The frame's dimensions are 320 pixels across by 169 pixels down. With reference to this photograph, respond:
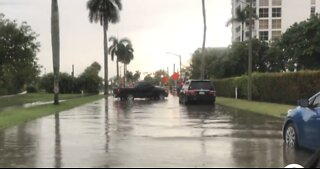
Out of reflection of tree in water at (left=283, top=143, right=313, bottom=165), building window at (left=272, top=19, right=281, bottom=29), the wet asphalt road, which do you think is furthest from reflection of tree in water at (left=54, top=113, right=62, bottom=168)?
building window at (left=272, top=19, right=281, bottom=29)

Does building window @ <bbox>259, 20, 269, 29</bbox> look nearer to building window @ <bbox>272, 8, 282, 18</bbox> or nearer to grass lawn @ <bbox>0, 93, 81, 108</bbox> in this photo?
building window @ <bbox>272, 8, 282, 18</bbox>

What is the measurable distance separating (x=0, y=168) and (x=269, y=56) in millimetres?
67887

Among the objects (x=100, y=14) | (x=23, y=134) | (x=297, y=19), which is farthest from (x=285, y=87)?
(x=297, y=19)

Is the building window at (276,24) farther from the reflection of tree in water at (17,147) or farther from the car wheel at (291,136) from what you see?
the car wheel at (291,136)

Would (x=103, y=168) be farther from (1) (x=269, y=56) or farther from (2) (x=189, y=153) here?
(1) (x=269, y=56)

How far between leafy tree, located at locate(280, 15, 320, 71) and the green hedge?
15728 millimetres

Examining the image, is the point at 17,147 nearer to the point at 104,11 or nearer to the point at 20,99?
the point at 20,99

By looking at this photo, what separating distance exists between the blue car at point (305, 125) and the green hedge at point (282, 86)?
18510 millimetres

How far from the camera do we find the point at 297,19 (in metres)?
134

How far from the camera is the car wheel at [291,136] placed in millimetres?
13028

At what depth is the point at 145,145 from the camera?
1350cm

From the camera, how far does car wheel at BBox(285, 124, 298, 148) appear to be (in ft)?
42.7

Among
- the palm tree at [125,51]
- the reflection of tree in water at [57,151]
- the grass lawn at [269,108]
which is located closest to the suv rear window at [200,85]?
the grass lawn at [269,108]

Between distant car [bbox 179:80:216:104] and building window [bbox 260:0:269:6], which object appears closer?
distant car [bbox 179:80:216:104]
